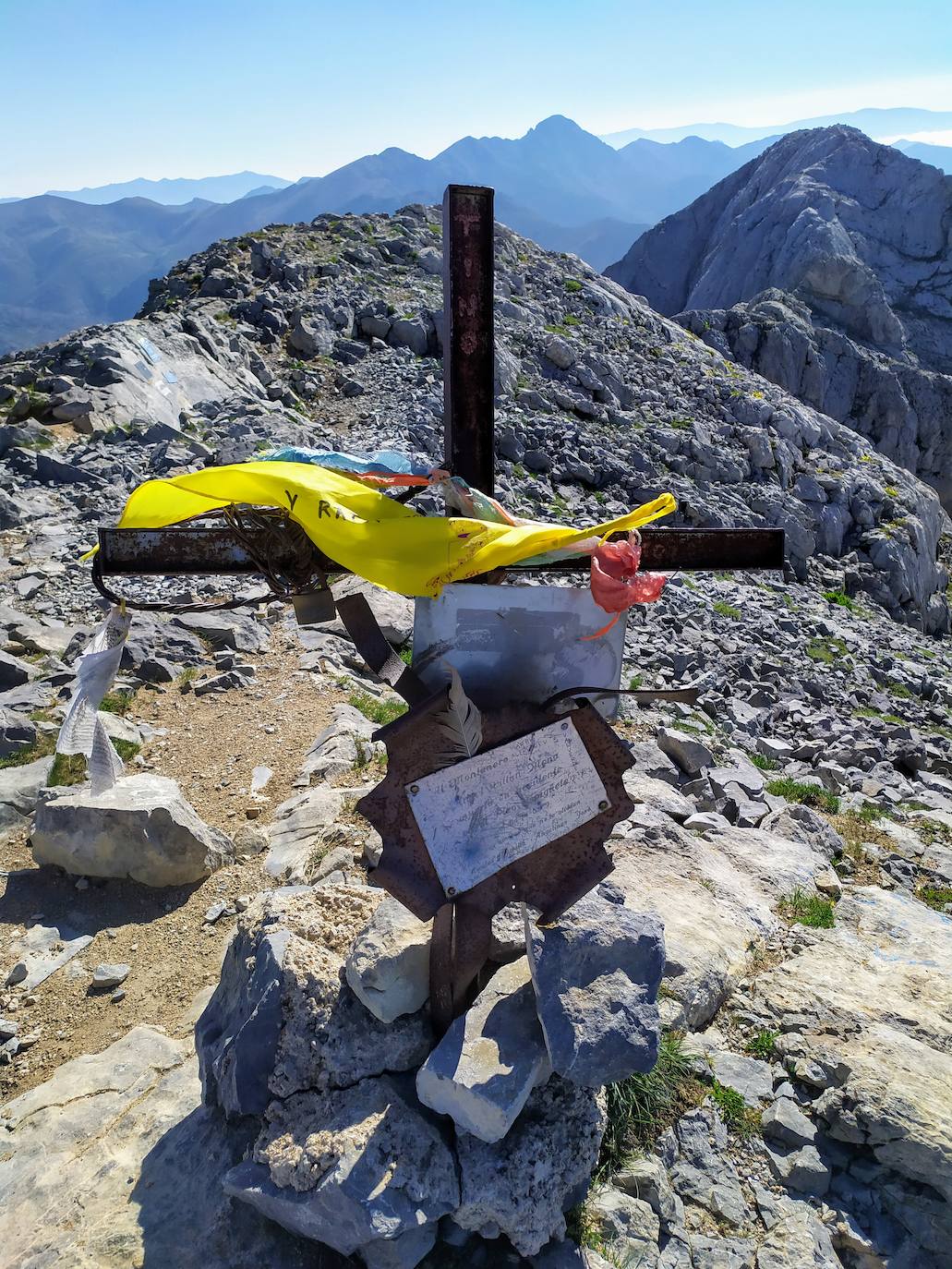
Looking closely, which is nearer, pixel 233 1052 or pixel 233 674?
pixel 233 1052

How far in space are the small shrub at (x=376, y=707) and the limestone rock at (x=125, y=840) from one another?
241cm

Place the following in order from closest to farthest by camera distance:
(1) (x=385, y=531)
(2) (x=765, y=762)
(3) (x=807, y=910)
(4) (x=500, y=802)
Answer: (1) (x=385, y=531) → (4) (x=500, y=802) → (3) (x=807, y=910) → (2) (x=765, y=762)

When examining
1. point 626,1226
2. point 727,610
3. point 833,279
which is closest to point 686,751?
point 626,1226

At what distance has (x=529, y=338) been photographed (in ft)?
68.3

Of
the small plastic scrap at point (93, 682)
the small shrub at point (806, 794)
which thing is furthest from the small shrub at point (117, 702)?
the small shrub at point (806, 794)

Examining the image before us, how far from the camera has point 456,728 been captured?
8.90 feet

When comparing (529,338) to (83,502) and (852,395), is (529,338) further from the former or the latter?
(852,395)

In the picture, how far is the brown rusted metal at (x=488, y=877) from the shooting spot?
2.75 meters

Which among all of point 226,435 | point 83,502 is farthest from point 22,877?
point 226,435

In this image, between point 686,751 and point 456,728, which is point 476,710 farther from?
point 686,751

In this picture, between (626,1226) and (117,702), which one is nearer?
(626,1226)

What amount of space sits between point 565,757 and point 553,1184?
1.47 meters

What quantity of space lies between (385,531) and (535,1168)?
2.24 metres

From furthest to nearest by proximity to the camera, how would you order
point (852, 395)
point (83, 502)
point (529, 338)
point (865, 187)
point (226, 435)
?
point (865, 187) → point (852, 395) → point (529, 338) → point (226, 435) → point (83, 502)
